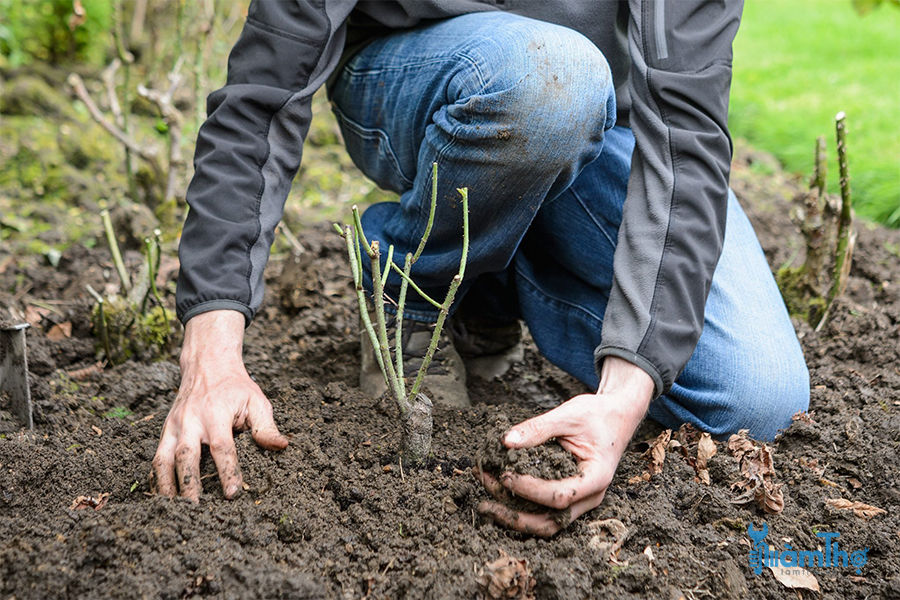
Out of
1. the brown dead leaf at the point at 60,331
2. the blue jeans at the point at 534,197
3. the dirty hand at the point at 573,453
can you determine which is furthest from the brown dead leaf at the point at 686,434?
the brown dead leaf at the point at 60,331

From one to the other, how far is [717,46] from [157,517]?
5.16 feet

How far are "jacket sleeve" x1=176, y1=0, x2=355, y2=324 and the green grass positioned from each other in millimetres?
2982

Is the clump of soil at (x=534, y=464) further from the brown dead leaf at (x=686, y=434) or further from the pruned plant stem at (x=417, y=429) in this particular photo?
the brown dead leaf at (x=686, y=434)

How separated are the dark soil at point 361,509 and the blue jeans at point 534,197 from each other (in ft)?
0.56

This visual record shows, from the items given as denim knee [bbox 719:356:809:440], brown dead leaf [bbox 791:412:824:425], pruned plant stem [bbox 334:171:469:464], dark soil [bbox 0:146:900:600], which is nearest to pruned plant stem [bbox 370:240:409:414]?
pruned plant stem [bbox 334:171:469:464]

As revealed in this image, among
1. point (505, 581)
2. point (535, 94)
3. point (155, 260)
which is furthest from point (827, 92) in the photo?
point (505, 581)

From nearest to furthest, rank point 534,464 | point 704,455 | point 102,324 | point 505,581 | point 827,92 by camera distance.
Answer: point 505,581, point 534,464, point 704,455, point 102,324, point 827,92

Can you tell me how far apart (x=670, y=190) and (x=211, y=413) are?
1041 millimetres

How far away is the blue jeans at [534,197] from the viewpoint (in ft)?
5.42

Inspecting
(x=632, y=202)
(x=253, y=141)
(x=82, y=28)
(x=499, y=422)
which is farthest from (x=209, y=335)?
(x=82, y=28)

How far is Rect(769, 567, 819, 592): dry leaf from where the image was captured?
1335 millimetres

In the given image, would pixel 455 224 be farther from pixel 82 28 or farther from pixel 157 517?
pixel 82 28

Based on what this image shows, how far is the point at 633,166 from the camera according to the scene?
5.51 ft

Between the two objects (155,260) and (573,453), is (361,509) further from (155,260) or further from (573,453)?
(155,260)
